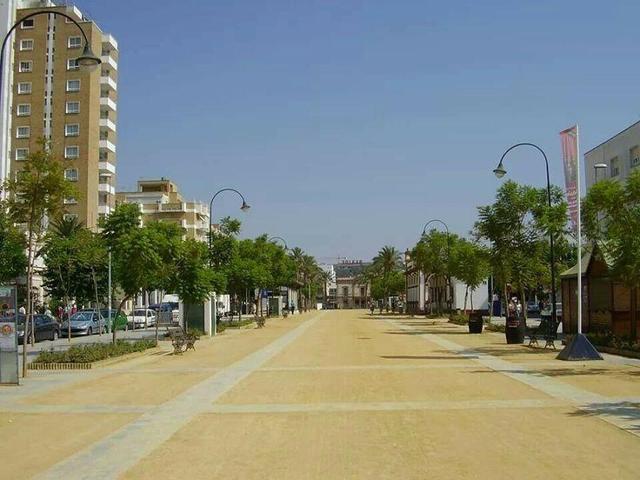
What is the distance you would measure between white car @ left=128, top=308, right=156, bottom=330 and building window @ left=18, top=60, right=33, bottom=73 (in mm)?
34544

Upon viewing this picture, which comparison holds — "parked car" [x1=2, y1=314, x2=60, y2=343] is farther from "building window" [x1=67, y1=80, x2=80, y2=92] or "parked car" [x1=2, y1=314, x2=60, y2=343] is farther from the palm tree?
the palm tree

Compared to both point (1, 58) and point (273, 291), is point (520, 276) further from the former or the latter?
point (273, 291)

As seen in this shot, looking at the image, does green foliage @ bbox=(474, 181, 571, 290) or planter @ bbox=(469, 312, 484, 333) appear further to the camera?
planter @ bbox=(469, 312, 484, 333)

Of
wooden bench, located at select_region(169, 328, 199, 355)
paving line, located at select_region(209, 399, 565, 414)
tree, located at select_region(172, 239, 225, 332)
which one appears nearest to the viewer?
paving line, located at select_region(209, 399, 565, 414)

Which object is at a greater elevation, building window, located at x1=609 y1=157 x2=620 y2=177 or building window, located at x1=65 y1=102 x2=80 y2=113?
building window, located at x1=65 y1=102 x2=80 y2=113

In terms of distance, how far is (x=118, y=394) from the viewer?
15.3m

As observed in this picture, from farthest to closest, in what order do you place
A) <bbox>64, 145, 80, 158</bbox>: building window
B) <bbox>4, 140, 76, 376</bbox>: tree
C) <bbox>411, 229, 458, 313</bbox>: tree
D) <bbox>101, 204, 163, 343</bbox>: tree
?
<bbox>64, 145, 80, 158</bbox>: building window
<bbox>411, 229, 458, 313</bbox>: tree
<bbox>101, 204, 163, 343</bbox>: tree
<bbox>4, 140, 76, 376</bbox>: tree

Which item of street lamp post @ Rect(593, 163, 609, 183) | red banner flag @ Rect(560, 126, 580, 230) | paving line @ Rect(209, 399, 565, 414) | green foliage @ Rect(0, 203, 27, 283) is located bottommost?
paving line @ Rect(209, 399, 565, 414)

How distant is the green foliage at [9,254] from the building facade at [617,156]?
34531 millimetres

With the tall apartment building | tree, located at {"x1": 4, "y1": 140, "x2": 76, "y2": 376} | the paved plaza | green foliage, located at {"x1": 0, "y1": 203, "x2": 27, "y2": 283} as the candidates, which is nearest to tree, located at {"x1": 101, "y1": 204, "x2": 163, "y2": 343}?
green foliage, located at {"x1": 0, "y1": 203, "x2": 27, "y2": 283}

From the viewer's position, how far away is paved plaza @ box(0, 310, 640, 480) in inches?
326

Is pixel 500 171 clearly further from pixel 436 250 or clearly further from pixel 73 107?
pixel 73 107

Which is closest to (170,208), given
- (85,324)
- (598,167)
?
(85,324)

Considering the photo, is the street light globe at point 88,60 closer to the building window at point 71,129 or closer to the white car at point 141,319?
the white car at point 141,319
